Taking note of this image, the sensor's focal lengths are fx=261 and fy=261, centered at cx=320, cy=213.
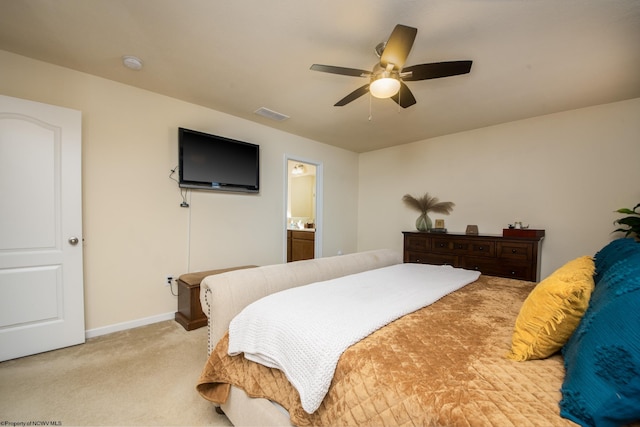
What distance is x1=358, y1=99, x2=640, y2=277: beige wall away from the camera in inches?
118

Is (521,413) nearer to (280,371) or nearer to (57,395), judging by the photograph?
(280,371)

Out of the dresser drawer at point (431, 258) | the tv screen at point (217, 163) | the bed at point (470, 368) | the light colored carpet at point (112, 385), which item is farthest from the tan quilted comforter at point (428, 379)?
the dresser drawer at point (431, 258)

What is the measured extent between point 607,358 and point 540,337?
289 mm

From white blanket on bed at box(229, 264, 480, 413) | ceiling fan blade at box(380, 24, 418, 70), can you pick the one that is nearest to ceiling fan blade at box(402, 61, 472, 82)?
ceiling fan blade at box(380, 24, 418, 70)

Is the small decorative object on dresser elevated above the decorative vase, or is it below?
above

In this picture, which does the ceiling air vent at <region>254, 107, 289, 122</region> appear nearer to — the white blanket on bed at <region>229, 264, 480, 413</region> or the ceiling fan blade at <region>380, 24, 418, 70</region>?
the ceiling fan blade at <region>380, 24, 418, 70</region>

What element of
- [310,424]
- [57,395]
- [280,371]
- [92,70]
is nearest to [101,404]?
[57,395]

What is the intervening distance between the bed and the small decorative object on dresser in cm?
269

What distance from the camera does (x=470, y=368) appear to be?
896 millimetres

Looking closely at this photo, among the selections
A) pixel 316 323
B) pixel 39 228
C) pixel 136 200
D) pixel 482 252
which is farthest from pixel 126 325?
pixel 482 252

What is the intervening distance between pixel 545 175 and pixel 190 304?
181 inches

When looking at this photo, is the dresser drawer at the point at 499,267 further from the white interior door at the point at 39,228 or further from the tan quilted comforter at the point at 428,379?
the white interior door at the point at 39,228

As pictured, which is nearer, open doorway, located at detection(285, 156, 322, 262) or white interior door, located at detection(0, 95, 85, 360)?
white interior door, located at detection(0, 95, 85, 360)

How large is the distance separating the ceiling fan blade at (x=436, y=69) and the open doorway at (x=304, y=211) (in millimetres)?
2745
